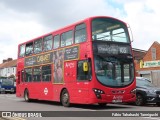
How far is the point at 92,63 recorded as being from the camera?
587 inches

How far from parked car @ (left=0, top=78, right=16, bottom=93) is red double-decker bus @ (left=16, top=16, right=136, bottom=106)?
25074 mm

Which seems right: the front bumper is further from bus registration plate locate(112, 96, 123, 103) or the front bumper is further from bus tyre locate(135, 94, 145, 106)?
bus registration plate locate(112, 96, 123, 103)

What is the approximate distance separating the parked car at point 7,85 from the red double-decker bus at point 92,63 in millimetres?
25074

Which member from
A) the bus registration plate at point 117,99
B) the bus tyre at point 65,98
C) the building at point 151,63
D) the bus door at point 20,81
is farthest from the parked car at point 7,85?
the bus registration plate at point 117,99

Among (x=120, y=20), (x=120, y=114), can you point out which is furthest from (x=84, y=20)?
(x=120, y=114)

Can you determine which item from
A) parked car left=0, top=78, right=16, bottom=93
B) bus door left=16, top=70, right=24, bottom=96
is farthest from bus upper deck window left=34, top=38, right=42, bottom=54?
parked car left=0, top=78, right=16, bottom=93

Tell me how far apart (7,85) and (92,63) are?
30.1m

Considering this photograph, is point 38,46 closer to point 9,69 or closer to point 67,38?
point 67,38

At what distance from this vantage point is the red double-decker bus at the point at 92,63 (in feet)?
49.2

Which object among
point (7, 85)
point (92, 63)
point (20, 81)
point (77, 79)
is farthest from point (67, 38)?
point (7, 85)

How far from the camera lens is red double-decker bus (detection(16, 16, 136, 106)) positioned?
1498 centimetres

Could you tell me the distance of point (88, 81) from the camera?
15.1 metres

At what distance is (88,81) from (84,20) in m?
2.97

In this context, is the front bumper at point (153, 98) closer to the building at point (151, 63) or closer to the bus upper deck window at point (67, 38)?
the bus upper deck window at point (67, 38)
